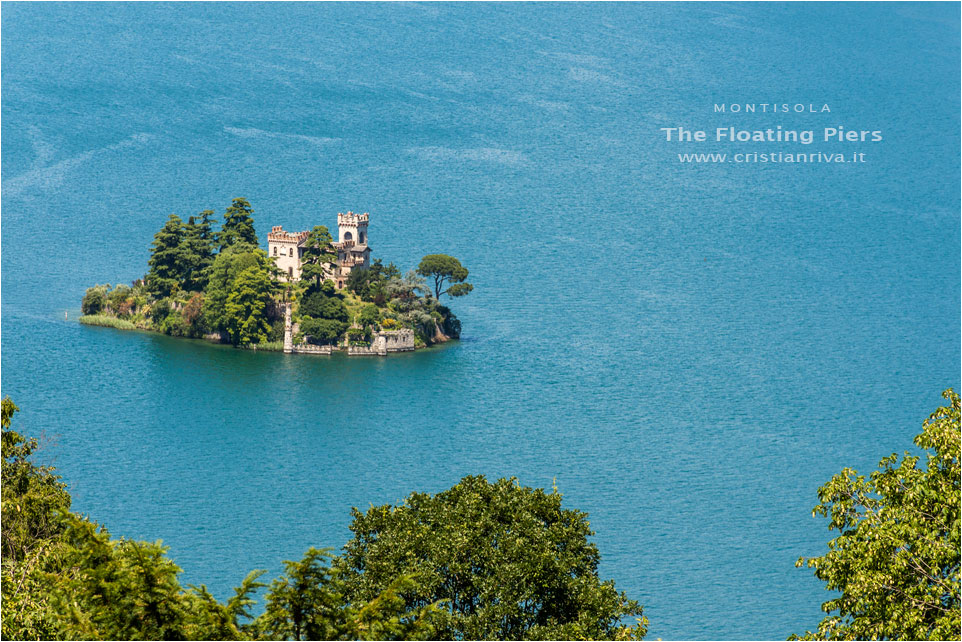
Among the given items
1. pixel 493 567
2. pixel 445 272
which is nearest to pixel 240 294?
pixel 445 272

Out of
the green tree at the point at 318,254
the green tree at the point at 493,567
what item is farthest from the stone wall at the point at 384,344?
the green tree at the point at 493,567

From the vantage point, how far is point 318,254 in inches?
4341

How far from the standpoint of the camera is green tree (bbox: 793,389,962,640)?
1225 inches

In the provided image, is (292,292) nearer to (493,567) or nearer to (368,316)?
(368,316)

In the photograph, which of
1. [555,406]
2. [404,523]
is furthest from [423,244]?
[404,523]

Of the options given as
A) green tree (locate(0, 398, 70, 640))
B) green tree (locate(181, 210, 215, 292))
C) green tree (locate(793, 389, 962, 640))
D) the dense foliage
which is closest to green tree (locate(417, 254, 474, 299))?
green tree (locate(181, 210, 215, 292))

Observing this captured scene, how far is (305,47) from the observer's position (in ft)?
600

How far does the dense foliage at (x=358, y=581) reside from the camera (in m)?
30.9

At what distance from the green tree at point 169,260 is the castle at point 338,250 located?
6.44m

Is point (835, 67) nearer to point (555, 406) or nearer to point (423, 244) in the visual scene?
point (423, 244)

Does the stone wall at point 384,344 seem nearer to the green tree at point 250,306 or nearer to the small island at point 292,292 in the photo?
the small island at point 292,292

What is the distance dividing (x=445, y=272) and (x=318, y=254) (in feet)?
32.4

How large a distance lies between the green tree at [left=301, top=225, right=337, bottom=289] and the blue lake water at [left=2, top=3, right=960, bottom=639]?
19.3 feet

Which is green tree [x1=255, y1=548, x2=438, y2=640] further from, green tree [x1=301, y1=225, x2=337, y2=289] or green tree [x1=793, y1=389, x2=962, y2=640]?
green tree [x1=301, y1=225, x2=337, y2=289]
